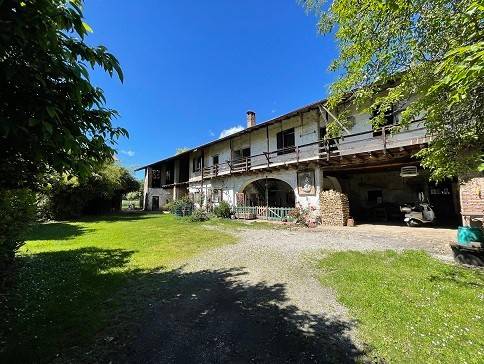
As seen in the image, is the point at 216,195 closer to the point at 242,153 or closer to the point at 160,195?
the point at 242,153

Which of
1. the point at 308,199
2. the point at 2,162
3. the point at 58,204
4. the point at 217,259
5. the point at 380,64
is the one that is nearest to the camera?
the point at 2,162

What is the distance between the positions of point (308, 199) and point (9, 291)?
14.0 m

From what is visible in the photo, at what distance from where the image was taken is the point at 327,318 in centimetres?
430

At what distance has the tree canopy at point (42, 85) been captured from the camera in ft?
6.90

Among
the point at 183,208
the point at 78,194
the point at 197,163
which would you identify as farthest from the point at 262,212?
the point at 78,194

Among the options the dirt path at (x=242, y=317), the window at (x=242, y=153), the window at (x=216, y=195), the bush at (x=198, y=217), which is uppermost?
the window at (x=242, y=153)

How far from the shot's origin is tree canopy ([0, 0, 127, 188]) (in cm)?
210

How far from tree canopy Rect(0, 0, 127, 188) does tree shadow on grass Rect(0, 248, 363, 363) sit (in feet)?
7.63

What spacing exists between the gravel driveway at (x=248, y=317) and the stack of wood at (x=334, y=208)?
624cm

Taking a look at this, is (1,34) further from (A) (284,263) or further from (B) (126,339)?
(A) (284,263)

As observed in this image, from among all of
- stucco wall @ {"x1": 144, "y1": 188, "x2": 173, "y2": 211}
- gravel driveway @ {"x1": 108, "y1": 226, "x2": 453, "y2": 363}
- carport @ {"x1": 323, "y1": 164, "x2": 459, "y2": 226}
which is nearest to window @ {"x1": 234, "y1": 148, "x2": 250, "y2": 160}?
carport @ {"x1": 323, "y1": 164, "x2": 459, "y2": 226}

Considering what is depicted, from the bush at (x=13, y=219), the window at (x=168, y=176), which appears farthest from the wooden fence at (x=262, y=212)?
the window at (x=168, y=176)

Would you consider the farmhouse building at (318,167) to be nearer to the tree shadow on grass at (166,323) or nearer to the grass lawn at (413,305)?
the grass lawn at (413,305)

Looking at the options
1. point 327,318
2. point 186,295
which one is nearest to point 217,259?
point 186,295
